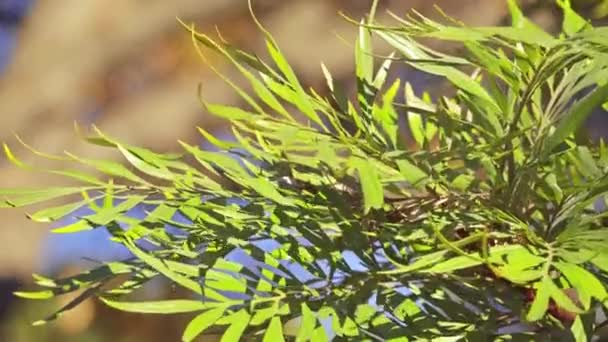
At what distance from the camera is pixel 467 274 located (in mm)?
177

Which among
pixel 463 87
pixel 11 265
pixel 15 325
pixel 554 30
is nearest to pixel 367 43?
pixel 463 87

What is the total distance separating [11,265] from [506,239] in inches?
33.4

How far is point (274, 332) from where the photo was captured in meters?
0.16

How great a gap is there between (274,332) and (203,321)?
0.5 inches

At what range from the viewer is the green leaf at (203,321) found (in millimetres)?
159

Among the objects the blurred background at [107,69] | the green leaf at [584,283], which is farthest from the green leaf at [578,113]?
the blurred background at [107,69]

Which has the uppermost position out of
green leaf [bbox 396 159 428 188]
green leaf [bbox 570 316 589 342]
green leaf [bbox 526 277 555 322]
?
green leaf [bbox 396 159 428 188]

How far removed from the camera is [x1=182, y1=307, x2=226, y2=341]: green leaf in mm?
159

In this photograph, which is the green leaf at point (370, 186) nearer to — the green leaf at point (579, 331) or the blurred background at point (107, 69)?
the green leaf at point (579, 331)

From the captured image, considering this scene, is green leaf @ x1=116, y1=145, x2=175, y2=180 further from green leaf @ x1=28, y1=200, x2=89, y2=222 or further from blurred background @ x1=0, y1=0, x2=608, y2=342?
blurred background @ x1=0, y1=0, x2=608, y2=342

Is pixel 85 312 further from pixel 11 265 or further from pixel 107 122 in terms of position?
pixel 107 122

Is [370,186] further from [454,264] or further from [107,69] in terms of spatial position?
[107,69]

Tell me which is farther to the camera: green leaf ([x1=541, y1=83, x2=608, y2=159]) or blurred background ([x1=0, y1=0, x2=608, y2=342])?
blurred background ([x1=0, y1=0, x2=608, y2=342])

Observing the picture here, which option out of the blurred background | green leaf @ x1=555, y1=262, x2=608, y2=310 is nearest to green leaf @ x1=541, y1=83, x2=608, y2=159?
green leaf @ x1=555, y1=262, x2=608, y2=310
